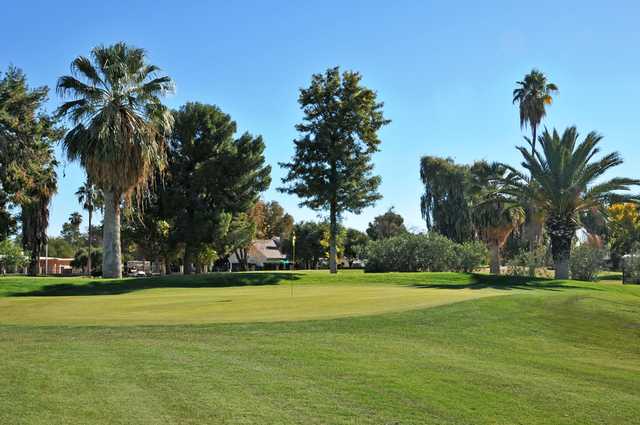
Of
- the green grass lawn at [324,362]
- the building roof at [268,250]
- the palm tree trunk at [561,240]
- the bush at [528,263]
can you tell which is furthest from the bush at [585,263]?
the building roof at [268,250]

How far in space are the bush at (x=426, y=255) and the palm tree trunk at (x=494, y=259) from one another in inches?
340

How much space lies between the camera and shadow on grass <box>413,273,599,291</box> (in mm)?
27781

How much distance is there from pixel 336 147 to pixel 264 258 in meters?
73.0

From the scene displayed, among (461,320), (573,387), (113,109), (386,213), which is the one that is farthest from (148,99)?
(386,213)

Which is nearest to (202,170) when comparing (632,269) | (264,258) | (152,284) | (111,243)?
(111,243)

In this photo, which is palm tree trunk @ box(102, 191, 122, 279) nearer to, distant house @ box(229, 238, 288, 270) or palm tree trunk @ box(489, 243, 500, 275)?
palm tree trunk @ box(489, 243, 500, 275)

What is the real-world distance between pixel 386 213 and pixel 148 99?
98974mm

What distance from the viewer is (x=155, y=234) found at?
51656 mm

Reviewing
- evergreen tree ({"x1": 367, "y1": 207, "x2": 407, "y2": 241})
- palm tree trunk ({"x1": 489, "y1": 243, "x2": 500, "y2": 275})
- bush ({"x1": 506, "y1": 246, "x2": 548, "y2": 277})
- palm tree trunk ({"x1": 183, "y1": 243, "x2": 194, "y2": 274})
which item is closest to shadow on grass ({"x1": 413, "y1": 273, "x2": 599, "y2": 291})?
bush ({"x1": 506, "y1": 246, "x2": 548, "y2": 277})

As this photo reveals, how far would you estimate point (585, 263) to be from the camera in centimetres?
3716

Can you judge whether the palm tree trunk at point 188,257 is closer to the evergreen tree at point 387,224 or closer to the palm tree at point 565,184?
the palm tree at point 565,184

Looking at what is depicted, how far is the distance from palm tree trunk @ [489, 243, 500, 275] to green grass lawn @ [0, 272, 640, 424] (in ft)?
109

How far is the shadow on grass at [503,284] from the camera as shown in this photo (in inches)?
1094

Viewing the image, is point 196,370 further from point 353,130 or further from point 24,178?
point 24,178
